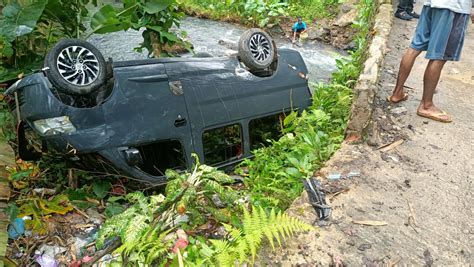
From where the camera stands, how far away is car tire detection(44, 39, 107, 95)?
4594mm

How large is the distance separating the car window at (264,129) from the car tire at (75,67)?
6.55 ft

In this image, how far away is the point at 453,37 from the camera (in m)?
4.47

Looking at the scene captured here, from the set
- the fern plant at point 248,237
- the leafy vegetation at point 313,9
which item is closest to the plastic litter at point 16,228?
the fern plant at point 248,237

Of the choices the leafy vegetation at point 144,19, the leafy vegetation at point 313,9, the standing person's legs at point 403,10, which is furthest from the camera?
the leafy vegetation at point 313,9

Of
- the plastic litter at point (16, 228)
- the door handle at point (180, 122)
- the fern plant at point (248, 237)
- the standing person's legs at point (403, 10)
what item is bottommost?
the plastic litter at point (16, 228)

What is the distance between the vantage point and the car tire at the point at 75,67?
4594 mm

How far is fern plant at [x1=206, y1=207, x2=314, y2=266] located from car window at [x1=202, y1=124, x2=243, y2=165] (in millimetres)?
2560

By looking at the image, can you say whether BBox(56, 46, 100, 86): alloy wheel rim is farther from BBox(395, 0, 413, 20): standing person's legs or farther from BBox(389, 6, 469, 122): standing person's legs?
BBox(395, 0, 413, 20): standing person's legs

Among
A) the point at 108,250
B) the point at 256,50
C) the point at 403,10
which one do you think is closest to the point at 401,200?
the point at 108,250

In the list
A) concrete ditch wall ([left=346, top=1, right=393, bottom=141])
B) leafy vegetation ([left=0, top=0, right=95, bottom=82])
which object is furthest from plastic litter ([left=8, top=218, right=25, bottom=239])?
concrete ditch wall ([left=346, top=1, right=393, bottom=141])

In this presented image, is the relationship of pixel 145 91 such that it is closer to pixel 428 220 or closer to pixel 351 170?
pixel 351 170

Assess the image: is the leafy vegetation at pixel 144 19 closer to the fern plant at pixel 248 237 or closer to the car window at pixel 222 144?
the car window at pixel 222 144

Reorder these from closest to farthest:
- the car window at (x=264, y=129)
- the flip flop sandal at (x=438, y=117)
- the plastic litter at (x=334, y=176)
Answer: the plastic litter at (x=334, y=176) < the flip flop sandal at (x=438, y=117) < the car window at (x=264, y=129)

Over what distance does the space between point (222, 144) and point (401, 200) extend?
2579mm
